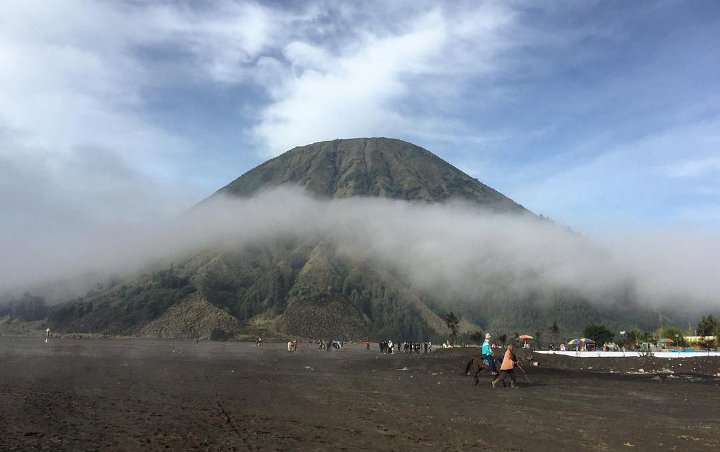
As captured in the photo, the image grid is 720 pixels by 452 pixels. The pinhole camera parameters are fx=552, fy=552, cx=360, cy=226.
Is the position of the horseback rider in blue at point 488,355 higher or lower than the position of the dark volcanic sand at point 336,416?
higher

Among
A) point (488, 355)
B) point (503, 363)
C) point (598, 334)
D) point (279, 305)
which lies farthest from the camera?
point (279, 305)

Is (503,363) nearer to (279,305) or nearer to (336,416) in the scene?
(336,416)

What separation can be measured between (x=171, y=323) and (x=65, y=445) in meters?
145

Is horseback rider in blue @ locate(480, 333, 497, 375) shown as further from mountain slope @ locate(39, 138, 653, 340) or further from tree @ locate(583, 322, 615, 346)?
mountain slope @ locate(39, 138, 653, 340)

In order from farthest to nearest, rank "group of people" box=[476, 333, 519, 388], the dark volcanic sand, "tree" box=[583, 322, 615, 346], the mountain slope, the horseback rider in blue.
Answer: the mountain slope, "tree" box=[583, 322, 615, 346], the horseback rider in blue, "group of people" box=[476, 333, 519, 388], the dark volcanic sand

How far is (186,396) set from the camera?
61.0 feet

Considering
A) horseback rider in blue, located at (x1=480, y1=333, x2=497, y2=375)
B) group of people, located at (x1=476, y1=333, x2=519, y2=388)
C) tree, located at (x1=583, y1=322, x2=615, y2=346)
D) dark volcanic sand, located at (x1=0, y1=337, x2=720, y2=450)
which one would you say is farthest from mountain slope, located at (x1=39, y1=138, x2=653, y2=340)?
dark volcanic sand, located at (x1=0, y1=337, x2=720, y2=450)

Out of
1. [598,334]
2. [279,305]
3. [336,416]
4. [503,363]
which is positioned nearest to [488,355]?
[503,363]

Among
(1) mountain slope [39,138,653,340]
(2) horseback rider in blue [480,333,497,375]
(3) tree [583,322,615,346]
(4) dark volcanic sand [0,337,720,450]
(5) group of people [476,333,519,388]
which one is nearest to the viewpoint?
(4) dark volcanic sand [0,337,720,450]

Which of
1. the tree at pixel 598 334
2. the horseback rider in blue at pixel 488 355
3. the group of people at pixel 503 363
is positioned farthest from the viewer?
the tree at pixel 598 334

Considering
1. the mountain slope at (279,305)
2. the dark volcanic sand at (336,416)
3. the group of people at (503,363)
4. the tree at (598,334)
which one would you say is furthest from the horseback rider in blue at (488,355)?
the mountain slope at (279,305)

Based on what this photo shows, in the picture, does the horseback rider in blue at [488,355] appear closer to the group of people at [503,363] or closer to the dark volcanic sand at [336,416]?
the group of people at [503,363]

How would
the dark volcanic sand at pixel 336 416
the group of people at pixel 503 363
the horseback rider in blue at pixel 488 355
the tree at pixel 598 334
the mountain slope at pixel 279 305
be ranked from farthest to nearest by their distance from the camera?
the mountain slope at pixel 279 305 → the tree at pixel 598 334 → the horseback rider in blue at pixel 488 355 → the group of people at pixel 503 363 → the dark volcanic sand at pixel 336 416

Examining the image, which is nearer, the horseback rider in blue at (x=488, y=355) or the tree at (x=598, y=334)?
the horseback rider in blue at (x=488, y=355)
